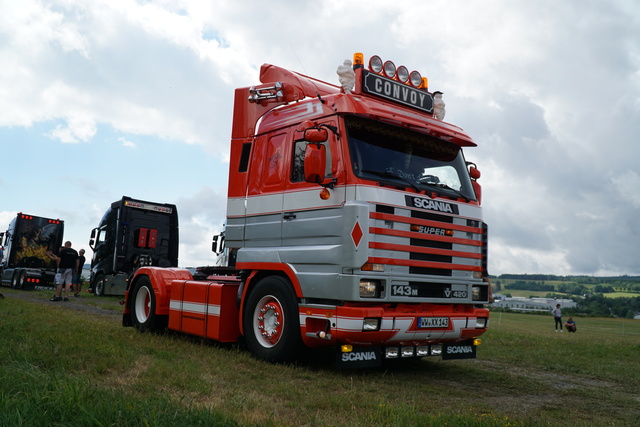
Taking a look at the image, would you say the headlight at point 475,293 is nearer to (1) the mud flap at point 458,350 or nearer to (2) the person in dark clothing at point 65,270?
(1) the mud flap at point 458,350

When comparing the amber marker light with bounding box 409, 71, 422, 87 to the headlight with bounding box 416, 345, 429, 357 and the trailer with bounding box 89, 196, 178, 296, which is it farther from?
the trailer with bounding box 89, 196, 178, 296

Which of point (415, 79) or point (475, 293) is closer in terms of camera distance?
point (475, 293)

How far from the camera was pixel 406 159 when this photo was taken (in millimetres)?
7484

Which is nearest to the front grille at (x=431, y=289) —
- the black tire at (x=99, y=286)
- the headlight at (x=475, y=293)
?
the headlight at (x=475, y=293)

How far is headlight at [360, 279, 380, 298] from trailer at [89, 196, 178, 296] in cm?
1601

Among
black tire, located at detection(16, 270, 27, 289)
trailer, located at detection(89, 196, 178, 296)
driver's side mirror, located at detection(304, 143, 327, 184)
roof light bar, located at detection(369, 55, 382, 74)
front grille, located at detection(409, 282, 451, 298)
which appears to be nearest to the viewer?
driver's side mirror, located at detection(304, 143, 327, 184)

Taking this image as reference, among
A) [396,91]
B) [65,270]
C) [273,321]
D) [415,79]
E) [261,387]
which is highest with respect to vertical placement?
[415,79]

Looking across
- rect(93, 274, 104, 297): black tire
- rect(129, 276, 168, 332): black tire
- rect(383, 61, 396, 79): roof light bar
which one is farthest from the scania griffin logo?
rect(93, 274, 104, 297): black tire

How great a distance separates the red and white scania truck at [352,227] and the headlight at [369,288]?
0.01m

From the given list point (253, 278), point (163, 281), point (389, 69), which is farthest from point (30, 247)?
point (389, 69)

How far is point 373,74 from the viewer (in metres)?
7.79

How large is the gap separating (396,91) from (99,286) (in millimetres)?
18099

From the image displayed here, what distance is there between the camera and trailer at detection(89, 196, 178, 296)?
2145cm

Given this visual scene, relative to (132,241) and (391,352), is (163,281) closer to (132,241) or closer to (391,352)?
(391,352)
